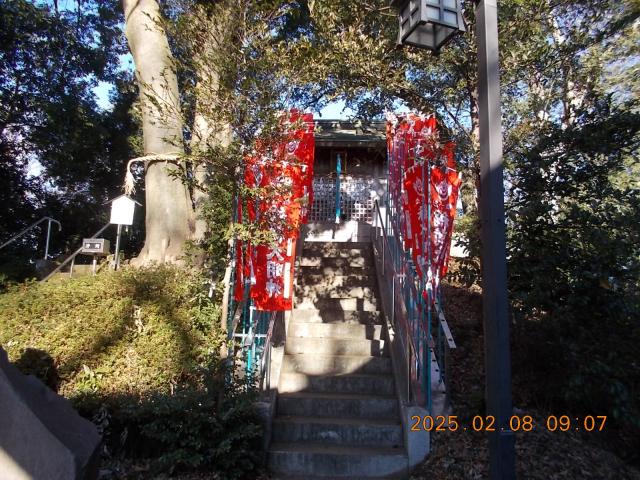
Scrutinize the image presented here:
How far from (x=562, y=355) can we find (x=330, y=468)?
274 cm

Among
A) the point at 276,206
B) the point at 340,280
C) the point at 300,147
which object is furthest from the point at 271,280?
the point at 340,280

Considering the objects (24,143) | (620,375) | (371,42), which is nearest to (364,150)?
(371,42)

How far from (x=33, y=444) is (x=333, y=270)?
5377mm

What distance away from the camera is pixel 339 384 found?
5.62 meters

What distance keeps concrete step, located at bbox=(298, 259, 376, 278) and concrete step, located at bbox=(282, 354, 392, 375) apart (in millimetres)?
2107

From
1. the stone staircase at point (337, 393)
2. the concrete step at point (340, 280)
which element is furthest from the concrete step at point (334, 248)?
the stone staircase at point (337, 393)

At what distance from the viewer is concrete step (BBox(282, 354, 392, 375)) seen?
5.83 metres

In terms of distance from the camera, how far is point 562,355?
5.04m

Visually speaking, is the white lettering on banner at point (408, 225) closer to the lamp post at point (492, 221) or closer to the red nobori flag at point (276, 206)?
the red nobori flag at point (276, 206)

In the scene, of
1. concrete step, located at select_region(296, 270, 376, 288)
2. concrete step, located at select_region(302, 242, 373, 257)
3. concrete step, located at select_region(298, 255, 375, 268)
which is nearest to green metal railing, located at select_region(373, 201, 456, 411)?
concrete step, located at select_region(296, 270, 376, 288)

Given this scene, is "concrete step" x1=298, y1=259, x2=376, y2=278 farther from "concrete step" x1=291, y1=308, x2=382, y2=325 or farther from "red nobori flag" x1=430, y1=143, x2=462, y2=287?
"red nobori flag" x1=430, y1=143, x2=462, y2=287

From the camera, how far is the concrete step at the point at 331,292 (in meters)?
7.43

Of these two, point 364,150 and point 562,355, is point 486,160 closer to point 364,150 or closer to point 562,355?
point 562,355

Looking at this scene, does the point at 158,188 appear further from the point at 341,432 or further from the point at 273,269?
the point at 341,432
